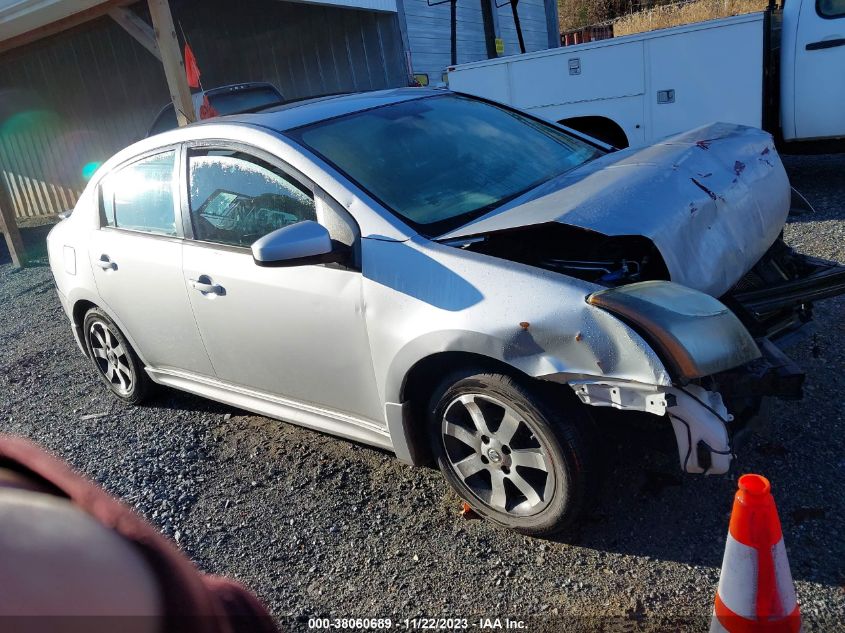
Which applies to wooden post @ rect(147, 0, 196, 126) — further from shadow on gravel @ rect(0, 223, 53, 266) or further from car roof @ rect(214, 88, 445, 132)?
car roof @ rect(214, 88, 445, 132)

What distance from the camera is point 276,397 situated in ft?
11.5

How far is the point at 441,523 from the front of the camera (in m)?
3.02

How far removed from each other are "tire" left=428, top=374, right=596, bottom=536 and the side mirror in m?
0.74

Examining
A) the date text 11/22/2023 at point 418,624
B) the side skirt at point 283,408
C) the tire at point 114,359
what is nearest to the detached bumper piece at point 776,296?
the date text 11/22/2023 at point 418,624

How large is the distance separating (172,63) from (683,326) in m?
7.08

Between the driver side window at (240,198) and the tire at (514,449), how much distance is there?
1.07 metres

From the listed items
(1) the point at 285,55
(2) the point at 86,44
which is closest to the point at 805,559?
(1) the point at 285,55

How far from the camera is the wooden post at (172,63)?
779cm

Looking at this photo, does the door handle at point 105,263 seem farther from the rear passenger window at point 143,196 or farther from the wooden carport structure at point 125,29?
the wooden carport structure at point 125,29

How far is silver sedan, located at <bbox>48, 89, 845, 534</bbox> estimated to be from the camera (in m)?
2.44

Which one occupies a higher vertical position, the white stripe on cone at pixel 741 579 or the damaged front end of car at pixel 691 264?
the damaged front end of car at pixel 691 264

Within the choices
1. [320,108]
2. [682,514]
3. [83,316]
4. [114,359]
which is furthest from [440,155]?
[83,316]

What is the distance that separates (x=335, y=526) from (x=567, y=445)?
1139 millimetres

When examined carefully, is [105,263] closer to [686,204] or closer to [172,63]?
[686,204]
